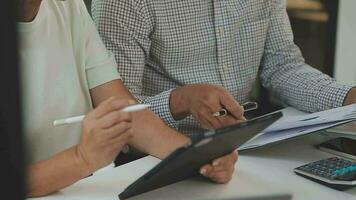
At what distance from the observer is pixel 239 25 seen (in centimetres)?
147

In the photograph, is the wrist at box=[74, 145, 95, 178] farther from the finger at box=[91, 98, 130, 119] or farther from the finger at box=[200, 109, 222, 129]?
the finger at box=[200, 109, 222, 129]

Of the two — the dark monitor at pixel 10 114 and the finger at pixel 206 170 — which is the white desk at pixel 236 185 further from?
the dark monitor at pixel 10 114

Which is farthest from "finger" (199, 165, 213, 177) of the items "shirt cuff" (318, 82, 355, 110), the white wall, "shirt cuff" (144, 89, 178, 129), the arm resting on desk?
the white wall

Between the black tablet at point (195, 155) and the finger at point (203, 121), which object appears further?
the finger at point (203, 121)

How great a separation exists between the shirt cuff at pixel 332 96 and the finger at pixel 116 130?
0.70 m

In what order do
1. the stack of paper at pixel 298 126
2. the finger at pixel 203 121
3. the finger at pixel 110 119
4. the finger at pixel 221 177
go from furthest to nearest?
the finger at pixel 203 121 < the stack of paper at pixel 298 126 < the finger at pixel 221 177 < the finger at pixel 110 119

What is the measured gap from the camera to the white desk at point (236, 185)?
85 centimetres

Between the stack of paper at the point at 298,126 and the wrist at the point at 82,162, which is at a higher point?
the wrist at the point at 82,162

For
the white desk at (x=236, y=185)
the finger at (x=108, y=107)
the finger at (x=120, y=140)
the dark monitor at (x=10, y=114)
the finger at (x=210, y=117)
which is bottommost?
the white desk at (x=236, y=185)

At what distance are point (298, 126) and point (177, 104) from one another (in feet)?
1.06

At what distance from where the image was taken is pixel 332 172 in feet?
3.04

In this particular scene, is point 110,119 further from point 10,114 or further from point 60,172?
point 10,114

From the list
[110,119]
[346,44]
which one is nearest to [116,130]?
[110,119]

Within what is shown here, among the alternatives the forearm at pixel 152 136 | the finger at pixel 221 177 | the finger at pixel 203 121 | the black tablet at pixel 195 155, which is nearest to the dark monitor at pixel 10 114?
the black tablet at pixel 195 155
